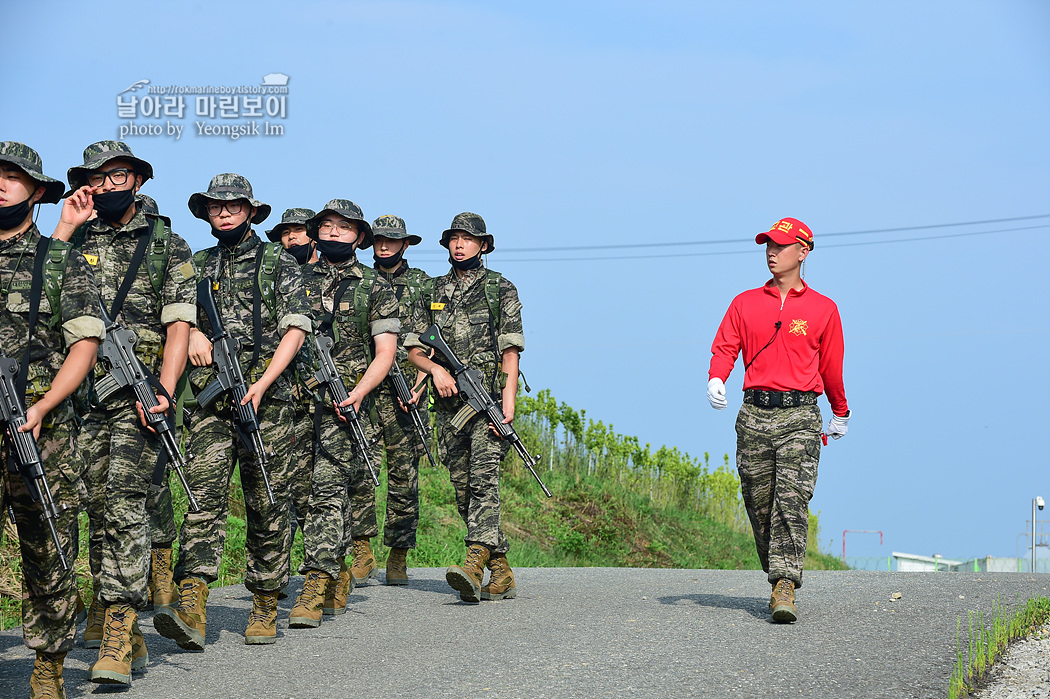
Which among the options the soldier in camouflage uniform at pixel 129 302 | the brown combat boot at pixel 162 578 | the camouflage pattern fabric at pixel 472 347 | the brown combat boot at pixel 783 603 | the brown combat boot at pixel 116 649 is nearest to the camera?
the brown combat boot at pixel 116 649

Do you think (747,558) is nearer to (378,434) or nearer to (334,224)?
(378,434)

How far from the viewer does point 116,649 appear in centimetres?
607

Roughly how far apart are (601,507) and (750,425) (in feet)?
40.9

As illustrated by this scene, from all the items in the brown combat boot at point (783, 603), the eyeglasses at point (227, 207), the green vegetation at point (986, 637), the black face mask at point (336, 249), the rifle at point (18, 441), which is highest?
the eyeglasses at point (227, 207)

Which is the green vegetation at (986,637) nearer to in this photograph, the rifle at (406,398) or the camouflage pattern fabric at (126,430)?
the camouflage pattern fabric at (126,430)

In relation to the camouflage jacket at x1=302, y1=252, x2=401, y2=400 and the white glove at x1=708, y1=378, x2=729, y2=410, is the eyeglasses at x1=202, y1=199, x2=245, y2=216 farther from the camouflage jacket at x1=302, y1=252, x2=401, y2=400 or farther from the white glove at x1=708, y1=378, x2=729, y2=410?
the white glove at x1=708, y1=378, x2=729, y2=410

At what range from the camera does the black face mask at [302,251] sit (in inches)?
375

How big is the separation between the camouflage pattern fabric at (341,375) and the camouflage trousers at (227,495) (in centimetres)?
57

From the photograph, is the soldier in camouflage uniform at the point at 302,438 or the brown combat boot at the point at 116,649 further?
the soldier in camouflage uniform at the point at 302,438

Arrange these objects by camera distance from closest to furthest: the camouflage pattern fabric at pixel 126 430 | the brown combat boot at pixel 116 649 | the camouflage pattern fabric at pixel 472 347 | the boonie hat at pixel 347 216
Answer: the brown combat boot at pixel 116 649 < the camouflage pattern fabric at pixel 126 430 < the boonie hat at pixel 347 216 < the camouflage pattern fabric at pixel 472 347

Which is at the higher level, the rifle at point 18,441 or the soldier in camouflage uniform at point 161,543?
the rifle at point 18,441

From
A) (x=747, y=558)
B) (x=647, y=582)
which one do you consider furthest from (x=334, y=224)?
(x=747, y=558)

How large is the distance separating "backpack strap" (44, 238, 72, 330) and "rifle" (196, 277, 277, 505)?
1541mm

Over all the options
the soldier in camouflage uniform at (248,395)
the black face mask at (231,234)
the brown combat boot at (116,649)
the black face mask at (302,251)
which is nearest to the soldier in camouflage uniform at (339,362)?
the soldier in camouflage uniform at (248,395)
